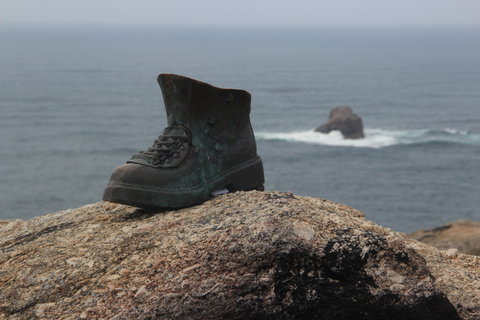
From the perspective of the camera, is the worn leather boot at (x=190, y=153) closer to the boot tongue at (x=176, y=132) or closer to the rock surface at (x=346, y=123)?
the boot tongue at (x=176, y=132)

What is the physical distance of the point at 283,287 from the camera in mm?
3562

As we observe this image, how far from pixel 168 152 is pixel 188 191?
330 mm

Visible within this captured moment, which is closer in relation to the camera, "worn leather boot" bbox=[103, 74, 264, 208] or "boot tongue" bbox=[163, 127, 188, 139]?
"worn leather boot" bbox=[103, 74, 264, 208]

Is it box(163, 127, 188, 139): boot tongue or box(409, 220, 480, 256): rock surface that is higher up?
box(163, 127, 188, 139): boot tongue

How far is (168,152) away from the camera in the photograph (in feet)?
14.1

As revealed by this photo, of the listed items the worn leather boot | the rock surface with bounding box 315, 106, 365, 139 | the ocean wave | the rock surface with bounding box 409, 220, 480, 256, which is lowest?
the ocean wave

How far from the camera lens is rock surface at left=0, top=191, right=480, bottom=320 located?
351cm

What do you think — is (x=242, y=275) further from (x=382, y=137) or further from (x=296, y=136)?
(x=382, y=137)

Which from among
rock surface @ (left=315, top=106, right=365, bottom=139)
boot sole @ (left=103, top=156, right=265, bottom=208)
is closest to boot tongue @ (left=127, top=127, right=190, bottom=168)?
boot sole @ (left=103, top=156, right=265, bottom=208)

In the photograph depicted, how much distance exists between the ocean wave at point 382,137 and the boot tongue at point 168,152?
6113 centimetres

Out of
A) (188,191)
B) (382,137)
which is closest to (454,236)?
(188,191)

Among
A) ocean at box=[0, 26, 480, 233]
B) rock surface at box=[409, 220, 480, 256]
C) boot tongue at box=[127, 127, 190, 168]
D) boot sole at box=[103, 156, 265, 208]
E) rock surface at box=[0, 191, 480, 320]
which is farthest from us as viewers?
ocean at box=[0, 26, 480, 233]

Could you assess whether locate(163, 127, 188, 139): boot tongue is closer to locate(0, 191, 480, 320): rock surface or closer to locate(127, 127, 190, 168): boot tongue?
locate(127, 127, 190, 168): boot tongue

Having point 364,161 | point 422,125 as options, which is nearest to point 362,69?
point 422,125
